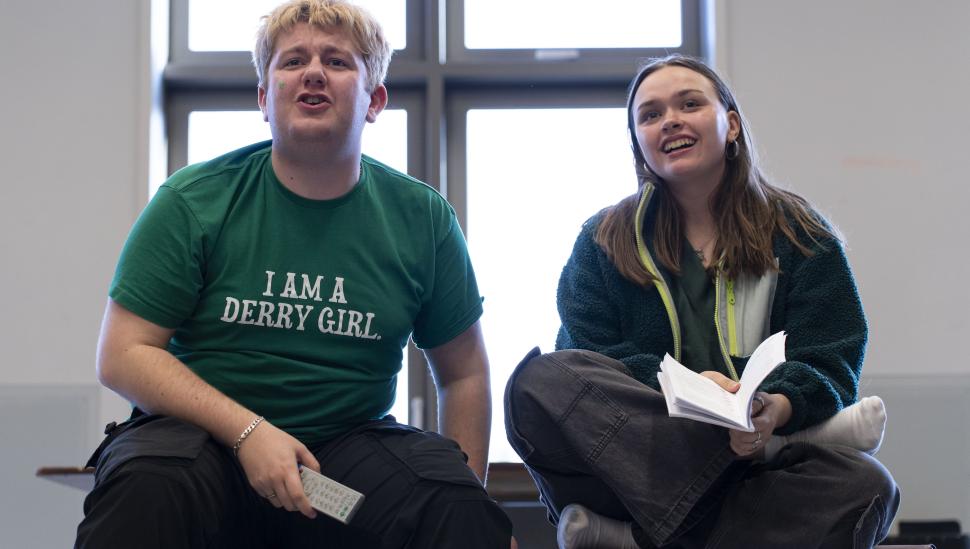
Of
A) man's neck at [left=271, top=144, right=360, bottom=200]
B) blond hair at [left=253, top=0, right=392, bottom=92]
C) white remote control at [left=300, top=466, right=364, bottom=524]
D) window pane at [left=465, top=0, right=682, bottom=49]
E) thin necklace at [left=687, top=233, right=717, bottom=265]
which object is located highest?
window pane at [left=465, top=0, right=682, bottom=49]

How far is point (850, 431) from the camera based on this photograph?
56.7 inches

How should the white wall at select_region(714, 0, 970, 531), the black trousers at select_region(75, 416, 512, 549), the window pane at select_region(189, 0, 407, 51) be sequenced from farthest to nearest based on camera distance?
the window pane at select_region(189, 0, 407, 51) < the white wall at select_region(714, 0, 970, 531) < the black trousers at select_region(75, 416, 512, 549)

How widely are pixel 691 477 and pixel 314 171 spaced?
2.44 feet

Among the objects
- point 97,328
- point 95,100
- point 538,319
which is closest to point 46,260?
point 97,328

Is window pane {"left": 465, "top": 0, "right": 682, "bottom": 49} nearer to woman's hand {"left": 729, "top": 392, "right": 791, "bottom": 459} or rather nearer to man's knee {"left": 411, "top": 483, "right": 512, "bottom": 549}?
woman's hand {"left": 729, "top": 392, "right": 791, "bottom": 459}

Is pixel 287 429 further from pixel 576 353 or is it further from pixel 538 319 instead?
pixel 538 319

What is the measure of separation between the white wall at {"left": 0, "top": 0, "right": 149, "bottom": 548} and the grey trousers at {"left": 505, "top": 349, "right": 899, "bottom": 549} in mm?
1599

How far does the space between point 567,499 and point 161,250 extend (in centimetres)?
70

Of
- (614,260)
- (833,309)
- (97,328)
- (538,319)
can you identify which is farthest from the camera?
(538,319)

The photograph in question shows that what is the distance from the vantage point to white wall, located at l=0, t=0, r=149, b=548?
8.50ft

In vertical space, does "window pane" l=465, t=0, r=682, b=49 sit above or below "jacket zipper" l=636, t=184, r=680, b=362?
above

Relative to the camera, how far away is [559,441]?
1.46m

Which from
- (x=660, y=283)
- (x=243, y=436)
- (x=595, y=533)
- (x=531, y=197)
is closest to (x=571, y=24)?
(x=531, y=197)

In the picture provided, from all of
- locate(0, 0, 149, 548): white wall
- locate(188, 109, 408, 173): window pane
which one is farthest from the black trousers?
locate(188, 109, 408, 173): window pane
